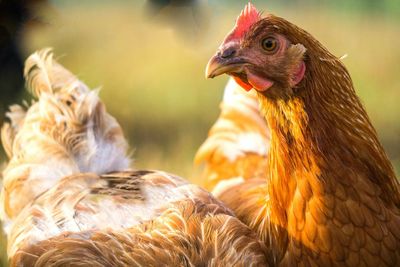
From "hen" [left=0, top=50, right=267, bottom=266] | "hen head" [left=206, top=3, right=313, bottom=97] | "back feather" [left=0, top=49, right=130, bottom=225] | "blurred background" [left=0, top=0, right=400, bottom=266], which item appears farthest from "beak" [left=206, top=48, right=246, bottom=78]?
"blurred background" [left=0, top=0, right=400, bottom=266]

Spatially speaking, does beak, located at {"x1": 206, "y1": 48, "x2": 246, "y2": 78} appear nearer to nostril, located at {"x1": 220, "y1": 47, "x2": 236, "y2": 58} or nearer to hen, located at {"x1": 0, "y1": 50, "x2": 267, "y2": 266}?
nostril, located at {"x1": 220, "y1": 47, "x2": 236, "y2": 58}

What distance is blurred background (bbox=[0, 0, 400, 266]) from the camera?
11.8 ft

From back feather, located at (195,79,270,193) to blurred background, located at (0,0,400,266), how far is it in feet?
2.26

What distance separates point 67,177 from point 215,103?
175cm

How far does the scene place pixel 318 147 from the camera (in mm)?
1683

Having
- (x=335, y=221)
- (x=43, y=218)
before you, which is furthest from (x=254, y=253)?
(x=43, y=218)

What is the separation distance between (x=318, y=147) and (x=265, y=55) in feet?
0.98

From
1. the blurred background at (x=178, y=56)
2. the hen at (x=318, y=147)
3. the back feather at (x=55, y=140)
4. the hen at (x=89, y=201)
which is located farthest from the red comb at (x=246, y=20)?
the blurred background at (x=178, y=56)

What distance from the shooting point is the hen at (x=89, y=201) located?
176 centimetres

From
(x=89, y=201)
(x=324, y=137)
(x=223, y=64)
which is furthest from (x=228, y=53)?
(x=89, y=201)

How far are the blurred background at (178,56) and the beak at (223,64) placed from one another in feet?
5.65

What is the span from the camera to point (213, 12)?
11.5ft

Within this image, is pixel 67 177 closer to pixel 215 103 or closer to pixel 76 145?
pixel 76 145

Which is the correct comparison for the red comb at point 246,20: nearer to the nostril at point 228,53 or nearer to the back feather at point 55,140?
the nostril at point 228,53
